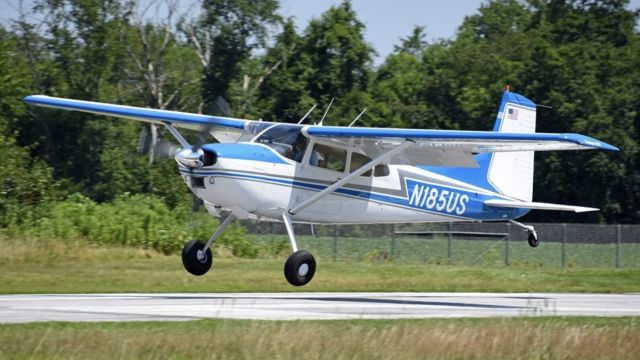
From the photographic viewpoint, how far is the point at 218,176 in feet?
57.4

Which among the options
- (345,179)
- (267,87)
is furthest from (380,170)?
(267,87)

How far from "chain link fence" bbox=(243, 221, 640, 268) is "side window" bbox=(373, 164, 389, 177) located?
9949mm

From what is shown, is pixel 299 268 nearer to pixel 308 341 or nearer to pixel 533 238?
pixel 533 238

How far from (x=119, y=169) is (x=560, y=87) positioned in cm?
2187

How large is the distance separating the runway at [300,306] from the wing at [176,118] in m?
3.22

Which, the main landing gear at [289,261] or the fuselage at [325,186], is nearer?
the fuselage at [325,186]

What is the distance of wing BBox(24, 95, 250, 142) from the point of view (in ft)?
65.3

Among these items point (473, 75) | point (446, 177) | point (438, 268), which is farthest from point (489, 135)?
point (473, 75)

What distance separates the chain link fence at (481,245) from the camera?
3130 cm

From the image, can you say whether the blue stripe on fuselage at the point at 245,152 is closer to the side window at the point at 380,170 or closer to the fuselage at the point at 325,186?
the fuselage at the point at 325,186

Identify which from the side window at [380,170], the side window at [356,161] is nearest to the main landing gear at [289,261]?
the side window at [356,161]

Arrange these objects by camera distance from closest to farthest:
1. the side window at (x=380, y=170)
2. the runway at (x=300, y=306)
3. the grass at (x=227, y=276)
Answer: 1. the runway at (x=300, y=306)
2. the side window at (x=380, y=170)
3. the grass at (x=227, y=276)

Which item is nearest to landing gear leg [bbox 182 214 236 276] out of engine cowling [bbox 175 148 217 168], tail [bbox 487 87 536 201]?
engine cowling [bbox 175 148 217 168]

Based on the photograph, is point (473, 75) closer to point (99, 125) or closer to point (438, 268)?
point (99, 125)
